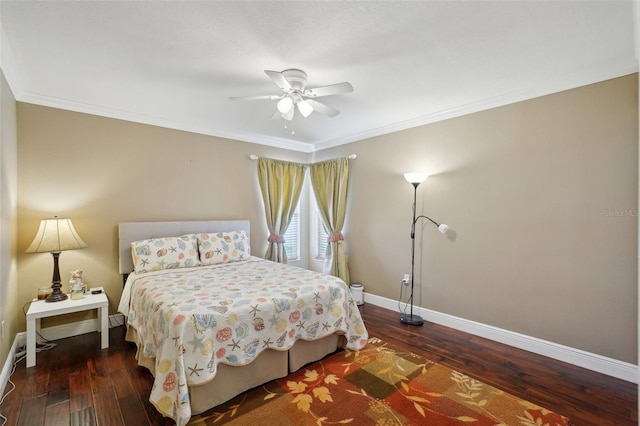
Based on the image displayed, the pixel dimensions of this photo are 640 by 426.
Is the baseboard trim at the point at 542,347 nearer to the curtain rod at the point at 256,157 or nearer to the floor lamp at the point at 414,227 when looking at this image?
the floor lamp at the point at 414,227

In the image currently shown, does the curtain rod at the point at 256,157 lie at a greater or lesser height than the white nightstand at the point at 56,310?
greater

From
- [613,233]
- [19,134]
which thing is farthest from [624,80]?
[19,134]

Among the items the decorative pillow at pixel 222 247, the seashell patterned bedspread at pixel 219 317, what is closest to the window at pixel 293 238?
the decorative pillow at pixel 222 247

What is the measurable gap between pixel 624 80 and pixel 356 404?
11.3 ft

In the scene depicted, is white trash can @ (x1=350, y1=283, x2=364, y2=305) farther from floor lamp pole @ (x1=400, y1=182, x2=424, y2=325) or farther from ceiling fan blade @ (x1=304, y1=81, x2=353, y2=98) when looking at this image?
ceiling fan blade @ (x1=304, y1=81, x2=353, y2=98)

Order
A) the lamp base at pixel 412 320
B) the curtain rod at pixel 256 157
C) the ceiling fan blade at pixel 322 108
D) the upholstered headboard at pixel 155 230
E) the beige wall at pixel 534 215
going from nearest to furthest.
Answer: the beige wall at pixel 534 215 < the ceiling fan blade at pixel 322 108 < the upholstered headboard at pixel 155 230 < the lamp base at pixel 412 320 < the curtain rod at pixel 256 157

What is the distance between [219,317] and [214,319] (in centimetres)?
4

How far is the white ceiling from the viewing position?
188cm

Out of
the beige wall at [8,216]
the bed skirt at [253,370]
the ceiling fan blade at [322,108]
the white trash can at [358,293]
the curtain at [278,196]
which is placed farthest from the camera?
the curtain at [278,196]

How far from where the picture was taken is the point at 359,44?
2238mm

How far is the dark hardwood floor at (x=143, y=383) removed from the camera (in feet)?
6.84

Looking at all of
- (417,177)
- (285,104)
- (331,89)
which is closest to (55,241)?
(285,104)

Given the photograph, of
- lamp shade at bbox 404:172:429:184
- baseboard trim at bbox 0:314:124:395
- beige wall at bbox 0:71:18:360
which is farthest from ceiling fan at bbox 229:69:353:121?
baseboard trim at bbox 0:314:124:395

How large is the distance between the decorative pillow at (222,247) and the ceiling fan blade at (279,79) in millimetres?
2281
